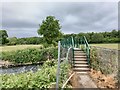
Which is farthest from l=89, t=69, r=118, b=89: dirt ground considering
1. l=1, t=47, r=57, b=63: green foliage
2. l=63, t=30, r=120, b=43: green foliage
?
l=63, t=30, r=120, b=43: green foliage

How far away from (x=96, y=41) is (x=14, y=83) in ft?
58.4

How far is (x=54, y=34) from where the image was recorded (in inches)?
1022

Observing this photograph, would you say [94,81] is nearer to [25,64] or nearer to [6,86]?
[6,86]

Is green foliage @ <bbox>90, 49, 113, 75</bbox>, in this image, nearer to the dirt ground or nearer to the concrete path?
the dirt ground

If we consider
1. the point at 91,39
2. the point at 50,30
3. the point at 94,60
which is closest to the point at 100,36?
the point at 91,39

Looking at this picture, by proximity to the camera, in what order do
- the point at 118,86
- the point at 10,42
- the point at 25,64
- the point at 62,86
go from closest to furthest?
the point at 62,86 → the point at 118,86 → the point at 25,64 → the point at 10,42

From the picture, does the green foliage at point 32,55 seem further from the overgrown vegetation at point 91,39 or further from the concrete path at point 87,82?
the concrete path at point 87,82

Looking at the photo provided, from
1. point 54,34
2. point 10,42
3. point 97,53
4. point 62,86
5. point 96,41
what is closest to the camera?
point 62,86

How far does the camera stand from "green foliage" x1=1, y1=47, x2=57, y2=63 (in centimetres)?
2023

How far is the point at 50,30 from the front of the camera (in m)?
25.9

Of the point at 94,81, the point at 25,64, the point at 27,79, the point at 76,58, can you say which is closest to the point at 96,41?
the point at 25,64

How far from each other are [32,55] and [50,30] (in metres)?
6.54

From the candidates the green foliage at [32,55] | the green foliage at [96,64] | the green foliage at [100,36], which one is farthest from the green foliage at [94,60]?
the green foliage at [100,36]

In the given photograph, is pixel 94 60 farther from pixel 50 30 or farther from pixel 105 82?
pixel 50 30
